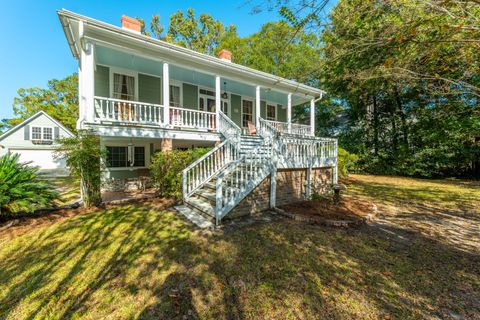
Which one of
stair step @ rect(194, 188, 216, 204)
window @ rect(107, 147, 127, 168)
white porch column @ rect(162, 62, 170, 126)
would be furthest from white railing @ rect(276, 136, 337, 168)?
window @ rect(107, 147, 127, 168)

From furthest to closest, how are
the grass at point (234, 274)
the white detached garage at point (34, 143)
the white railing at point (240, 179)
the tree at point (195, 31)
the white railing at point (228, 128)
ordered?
the tree at point (195, 31) → the white detached garage at point (34, 143) → the white railing at point (228, 128) → the white railing at point (240, 179) → the grass at point (234, 274)

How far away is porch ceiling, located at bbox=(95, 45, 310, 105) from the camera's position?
7.77m

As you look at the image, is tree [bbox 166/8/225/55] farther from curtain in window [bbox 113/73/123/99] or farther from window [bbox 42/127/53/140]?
curtain in window [bbox 113/73/123/99]

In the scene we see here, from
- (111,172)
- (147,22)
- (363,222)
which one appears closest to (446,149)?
(363,222)

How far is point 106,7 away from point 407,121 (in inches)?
820

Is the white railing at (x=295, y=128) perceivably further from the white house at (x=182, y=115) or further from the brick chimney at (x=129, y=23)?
the brick chimney at (x=129, y=23)

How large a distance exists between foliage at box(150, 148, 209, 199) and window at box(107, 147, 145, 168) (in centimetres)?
365

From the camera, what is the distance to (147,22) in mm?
22109

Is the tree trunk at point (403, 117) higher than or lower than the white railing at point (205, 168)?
higher

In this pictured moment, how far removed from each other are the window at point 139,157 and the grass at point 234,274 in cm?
588

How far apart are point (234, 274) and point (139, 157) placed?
9247 mm

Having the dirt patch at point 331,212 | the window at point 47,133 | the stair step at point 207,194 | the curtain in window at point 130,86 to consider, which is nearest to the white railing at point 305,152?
the dirt patch at point 331,212

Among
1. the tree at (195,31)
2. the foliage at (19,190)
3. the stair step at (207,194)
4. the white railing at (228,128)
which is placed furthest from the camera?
the tree at (195,31)

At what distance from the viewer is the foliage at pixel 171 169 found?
6.72 m
